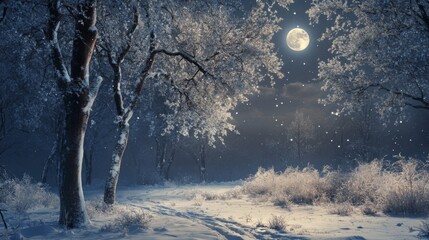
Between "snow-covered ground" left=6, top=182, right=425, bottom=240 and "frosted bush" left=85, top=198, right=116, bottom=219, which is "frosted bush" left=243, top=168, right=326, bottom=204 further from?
"frosted bush" left=85, top=198, right=116, bottom=219

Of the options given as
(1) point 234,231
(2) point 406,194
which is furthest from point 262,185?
(1) point 234,231

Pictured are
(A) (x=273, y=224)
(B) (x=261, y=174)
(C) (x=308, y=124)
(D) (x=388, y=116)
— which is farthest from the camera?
(C) (x=308, y=124)

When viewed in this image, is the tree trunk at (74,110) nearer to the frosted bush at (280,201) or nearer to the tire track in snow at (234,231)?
the tire track in snow at (234,231)

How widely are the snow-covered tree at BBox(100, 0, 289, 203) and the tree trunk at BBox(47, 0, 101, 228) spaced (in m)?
4.25

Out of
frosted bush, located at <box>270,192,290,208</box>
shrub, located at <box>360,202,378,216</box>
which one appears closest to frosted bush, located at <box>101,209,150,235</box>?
shrub, located at <box>360,202,378,216</box>

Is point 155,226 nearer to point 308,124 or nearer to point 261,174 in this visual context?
point 261,174

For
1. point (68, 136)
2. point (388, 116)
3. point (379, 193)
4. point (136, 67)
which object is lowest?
point (379, 193)

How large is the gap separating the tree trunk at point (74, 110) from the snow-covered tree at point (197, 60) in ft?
14.0

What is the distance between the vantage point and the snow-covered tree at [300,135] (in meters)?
63.4

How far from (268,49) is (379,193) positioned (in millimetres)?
8165

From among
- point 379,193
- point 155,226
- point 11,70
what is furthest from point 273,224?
point 11,70

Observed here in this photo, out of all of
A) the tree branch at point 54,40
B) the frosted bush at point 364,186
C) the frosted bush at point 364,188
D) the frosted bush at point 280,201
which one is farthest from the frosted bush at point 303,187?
the tree branch at point 54,40

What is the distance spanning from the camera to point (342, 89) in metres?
16.5

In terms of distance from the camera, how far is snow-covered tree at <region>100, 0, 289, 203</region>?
15.3m
